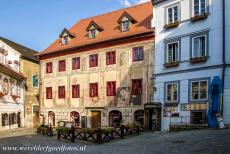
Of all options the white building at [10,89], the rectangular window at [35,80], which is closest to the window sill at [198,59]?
the white building at [10,89]

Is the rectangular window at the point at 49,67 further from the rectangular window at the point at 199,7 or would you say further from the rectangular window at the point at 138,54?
the rectangular window at the point at 199,7

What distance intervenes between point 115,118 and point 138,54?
6262mm

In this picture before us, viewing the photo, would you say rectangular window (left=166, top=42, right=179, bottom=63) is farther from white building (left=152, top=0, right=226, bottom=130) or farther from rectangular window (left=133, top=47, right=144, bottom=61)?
rectangular window (left=133, top=47, right=144, bottom=61)

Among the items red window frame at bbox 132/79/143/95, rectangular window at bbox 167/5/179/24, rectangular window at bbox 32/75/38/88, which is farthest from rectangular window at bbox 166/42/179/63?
rectangular window at bbox 32/75/38/88

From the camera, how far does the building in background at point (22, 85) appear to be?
3906 centimetres

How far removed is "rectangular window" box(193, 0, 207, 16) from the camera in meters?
25.5

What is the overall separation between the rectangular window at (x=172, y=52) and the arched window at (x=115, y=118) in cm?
733

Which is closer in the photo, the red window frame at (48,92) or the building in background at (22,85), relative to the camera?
the red window frame at (48,92)

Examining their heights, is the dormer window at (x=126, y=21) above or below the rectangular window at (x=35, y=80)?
above

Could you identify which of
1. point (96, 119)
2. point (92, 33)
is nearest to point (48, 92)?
point (96, 119)

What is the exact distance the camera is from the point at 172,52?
27.7 metres

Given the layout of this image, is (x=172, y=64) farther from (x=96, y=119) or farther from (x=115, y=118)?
(x=96, y=119)

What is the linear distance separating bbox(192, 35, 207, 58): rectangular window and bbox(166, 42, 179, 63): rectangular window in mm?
1575

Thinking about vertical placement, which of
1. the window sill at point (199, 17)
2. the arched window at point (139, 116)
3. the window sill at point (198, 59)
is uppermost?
the window sill at point (199, 17)
